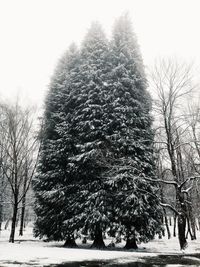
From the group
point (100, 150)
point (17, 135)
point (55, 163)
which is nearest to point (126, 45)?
point (100, 150)

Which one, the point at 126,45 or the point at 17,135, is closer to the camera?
the point at 126,45

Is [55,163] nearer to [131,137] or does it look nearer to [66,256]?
[131,137]

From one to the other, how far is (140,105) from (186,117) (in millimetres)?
3484

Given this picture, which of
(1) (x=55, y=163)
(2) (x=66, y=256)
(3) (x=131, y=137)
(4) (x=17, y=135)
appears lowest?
(2) (x=66, y=256)

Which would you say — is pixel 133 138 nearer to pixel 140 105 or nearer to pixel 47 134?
pixel 140 105

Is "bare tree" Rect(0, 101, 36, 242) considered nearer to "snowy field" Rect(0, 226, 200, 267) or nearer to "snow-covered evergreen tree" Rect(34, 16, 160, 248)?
"snow-covered evergreen tree" Rect(34, 16, 160, 248)

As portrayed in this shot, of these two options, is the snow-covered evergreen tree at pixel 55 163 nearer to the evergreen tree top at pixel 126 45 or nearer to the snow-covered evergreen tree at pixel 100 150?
the snow-covered evergreen tree at pixel 100 150

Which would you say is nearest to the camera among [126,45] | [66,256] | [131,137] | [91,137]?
[66,256]

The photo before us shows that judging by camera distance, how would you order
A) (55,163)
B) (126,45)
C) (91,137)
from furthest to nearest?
(55,163) → (126,45) → (91,137)

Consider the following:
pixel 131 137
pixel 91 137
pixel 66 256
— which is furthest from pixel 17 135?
pixel 66 256

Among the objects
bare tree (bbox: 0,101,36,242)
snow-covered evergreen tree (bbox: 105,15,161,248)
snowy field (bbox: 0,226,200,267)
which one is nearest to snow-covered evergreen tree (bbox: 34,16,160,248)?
snow-covered evergreen tree (bbox: 105,15,161,248)

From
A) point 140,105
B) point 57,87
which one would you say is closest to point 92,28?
point 57,87

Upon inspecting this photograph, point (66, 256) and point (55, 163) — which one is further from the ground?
point (55, 163)

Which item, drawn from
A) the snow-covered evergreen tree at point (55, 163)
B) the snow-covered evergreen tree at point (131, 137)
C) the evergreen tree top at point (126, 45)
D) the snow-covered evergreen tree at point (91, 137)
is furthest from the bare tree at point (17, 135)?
the evergreen tree top at point (126, 45)
